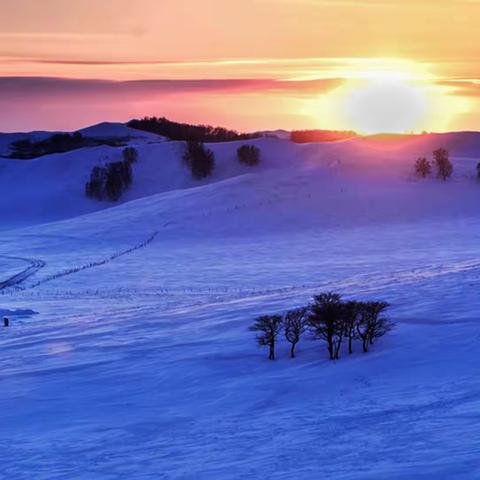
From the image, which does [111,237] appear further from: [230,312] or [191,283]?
[230,312]

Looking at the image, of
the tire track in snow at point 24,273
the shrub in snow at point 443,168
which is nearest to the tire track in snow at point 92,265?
the tire track in snow at point 24,273

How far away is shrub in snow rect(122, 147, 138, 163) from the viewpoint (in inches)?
5167

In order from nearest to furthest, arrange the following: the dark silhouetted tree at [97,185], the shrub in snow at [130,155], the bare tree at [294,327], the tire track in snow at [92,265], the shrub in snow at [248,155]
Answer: the bare tree at [294,327]
the tire track in snow at [92,265]
the dark silhouetted tree at [97,185]
the shrub in snow at [248,155]
the shrub in snow at [130,155]

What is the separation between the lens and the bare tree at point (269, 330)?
78.0 ft

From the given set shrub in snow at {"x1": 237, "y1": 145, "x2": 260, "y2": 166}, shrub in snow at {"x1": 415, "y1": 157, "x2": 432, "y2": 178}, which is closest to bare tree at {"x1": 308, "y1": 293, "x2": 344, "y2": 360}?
shrub in snow at {"x1": 415, "y1": 157, "x2": 432, "y2": 178}

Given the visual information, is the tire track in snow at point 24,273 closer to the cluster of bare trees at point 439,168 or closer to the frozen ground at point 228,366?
the frozen ground at point 228,366

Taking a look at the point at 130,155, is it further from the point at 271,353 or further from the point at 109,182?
the point at 271,353

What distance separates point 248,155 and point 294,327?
10413cm

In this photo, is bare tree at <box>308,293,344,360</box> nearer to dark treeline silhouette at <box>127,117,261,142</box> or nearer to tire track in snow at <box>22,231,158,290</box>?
tire track in snow at <box>22,231,158,290</box>

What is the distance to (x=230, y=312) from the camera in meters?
30.4

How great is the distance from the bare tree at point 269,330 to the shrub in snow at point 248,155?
102843mm

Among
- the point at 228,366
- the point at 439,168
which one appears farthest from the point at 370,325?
the point at 439,168

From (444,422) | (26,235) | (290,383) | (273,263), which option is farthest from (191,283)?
(26,235)

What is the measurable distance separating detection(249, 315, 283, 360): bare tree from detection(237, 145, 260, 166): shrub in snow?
10284cm
